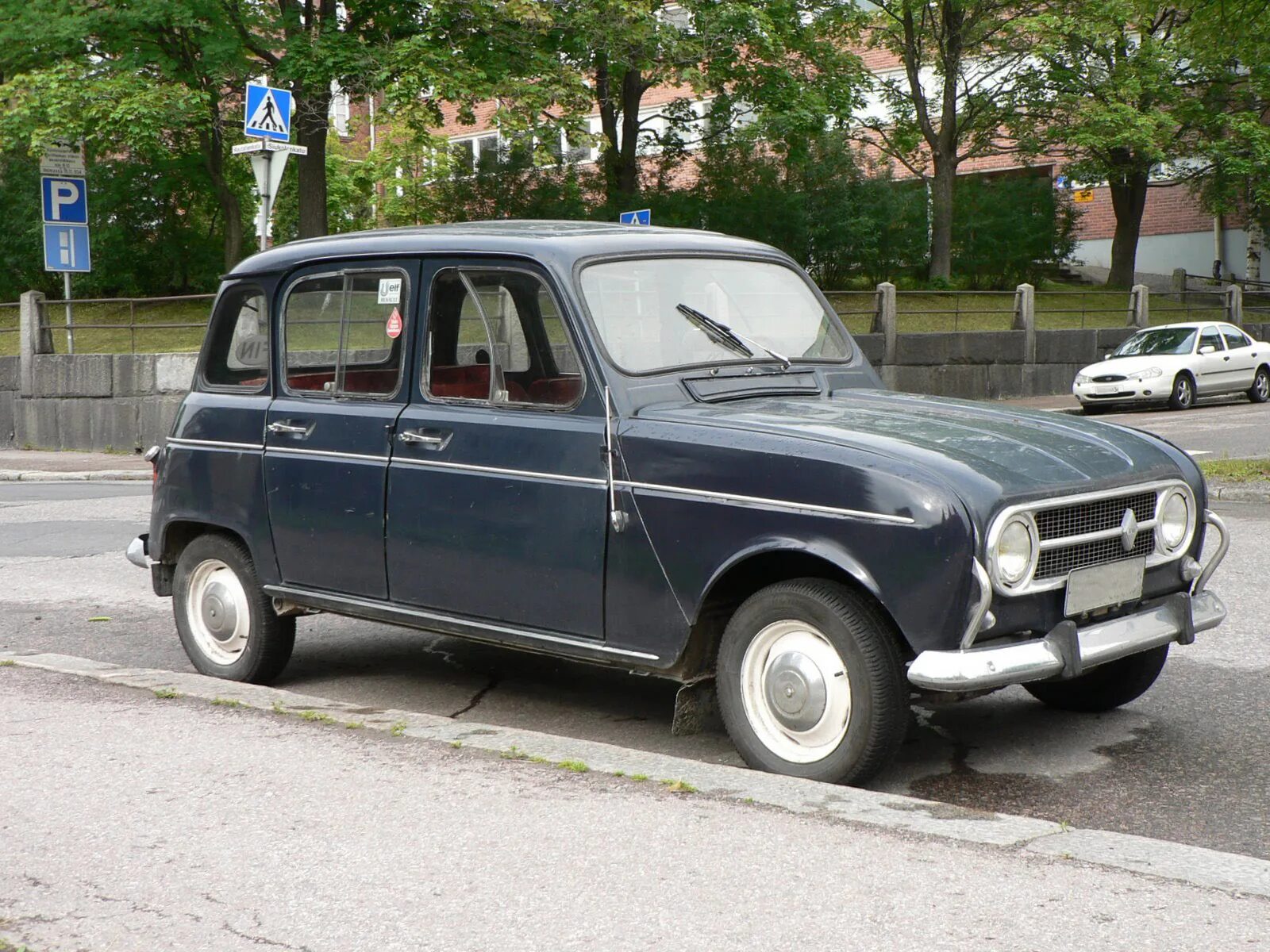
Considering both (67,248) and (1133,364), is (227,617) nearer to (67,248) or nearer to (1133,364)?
(67,248)

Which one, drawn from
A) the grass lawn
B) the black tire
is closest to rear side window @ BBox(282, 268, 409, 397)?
the black tire

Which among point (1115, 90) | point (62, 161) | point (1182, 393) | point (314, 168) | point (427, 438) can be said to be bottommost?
point (1182, 393)

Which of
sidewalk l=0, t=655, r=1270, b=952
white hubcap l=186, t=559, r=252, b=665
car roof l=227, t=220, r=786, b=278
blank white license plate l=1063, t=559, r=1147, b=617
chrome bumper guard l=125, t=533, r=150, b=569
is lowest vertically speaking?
sidewalk l=0, t=655, r=1270, b=952

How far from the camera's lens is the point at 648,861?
3.89m

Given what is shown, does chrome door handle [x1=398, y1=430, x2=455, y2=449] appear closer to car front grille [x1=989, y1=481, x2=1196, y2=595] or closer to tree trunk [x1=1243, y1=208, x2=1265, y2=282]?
car front grille [x1=989, y1=481, x2=1196, y2=595]

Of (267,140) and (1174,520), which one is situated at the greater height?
(267,140)

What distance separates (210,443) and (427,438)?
140 cm

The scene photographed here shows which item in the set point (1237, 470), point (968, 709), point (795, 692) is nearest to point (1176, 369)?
point (1237, 470)

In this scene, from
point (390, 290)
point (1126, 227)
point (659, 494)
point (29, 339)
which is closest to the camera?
point (659, 494)

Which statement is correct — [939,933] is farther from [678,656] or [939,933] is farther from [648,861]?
[678,656]

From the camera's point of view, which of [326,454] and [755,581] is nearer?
[755,581]

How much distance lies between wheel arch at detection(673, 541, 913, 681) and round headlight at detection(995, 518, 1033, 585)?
0.35 m

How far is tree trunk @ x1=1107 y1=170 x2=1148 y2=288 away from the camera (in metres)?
38.3

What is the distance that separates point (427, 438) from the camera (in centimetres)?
576
